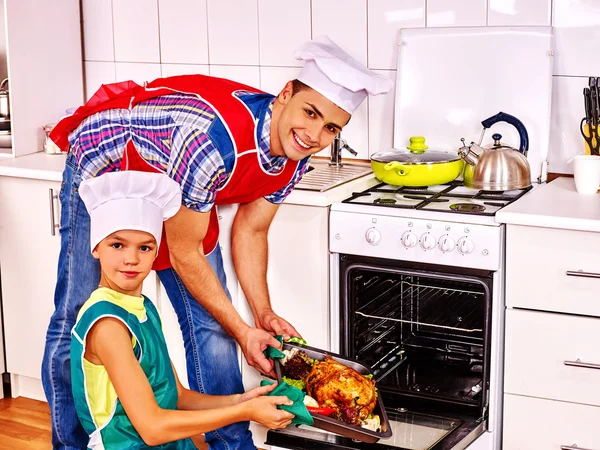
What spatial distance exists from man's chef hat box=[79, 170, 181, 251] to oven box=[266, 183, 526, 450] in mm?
774

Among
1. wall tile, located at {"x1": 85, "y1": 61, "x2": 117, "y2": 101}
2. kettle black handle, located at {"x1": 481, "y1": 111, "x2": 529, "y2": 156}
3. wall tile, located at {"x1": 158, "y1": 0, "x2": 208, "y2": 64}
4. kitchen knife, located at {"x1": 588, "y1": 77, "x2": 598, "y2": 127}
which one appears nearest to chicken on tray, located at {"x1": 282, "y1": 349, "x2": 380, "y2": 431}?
kettle black handle, located at {"x1": 481, "y1": 111, "x2": 529, "y2": 156}

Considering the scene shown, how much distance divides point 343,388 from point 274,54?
5.16 feet

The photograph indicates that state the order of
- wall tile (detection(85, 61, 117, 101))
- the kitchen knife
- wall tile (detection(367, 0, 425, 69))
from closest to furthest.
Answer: the kitchen knife
wall tile (detection(367, 0, 425, 69))
wall tile (detection(85, 61, 117, 101))

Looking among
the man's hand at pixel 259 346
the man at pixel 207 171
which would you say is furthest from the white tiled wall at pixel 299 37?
the man's hand at pixel 259 346

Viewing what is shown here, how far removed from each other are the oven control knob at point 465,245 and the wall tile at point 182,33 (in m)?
1.37

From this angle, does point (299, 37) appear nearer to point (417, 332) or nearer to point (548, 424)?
point (417, 332)

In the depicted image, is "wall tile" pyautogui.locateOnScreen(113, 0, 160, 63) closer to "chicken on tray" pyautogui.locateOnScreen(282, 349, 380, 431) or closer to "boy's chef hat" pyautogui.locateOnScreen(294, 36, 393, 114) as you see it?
"boy's chef hat" pyautogui.locateOnScreen(294, 36, 393, 114)

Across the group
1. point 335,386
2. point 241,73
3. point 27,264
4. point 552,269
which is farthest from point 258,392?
point 241,73

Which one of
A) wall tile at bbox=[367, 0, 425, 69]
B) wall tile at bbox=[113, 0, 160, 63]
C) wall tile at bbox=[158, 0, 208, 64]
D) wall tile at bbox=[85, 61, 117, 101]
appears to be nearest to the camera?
wall tile at bbox=[367, 0, 425, 69]

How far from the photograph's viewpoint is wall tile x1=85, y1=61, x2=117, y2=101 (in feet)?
11.9

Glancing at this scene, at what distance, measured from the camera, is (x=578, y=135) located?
2.87 meters

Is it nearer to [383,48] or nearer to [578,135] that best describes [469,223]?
[578,135]

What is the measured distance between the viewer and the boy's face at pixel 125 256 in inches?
71.2

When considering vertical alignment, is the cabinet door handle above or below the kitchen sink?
below
